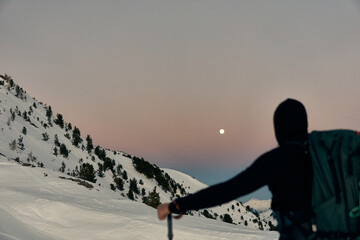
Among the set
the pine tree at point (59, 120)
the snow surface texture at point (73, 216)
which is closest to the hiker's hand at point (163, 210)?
the snow surface texture at point (73, 216)

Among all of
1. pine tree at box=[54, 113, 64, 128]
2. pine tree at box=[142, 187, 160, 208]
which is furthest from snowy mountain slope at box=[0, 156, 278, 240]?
pine tree at box=[54, 113, 64, 128]

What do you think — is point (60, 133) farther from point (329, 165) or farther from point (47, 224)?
point (329, 165)

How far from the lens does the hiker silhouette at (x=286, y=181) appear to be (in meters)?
A: 1.85

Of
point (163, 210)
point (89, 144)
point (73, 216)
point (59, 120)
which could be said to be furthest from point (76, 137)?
point (163, 210)

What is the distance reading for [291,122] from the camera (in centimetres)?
205

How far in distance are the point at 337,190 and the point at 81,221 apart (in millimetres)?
7498

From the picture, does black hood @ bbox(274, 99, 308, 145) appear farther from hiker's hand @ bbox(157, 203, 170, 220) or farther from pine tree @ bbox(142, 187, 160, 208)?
pine tree @ bbox(142, 187, 160, 208)

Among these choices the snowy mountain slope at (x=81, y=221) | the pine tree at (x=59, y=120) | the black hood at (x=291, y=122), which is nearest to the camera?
the black hood at (x=291, y=122)

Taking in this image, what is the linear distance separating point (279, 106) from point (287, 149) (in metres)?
0.38

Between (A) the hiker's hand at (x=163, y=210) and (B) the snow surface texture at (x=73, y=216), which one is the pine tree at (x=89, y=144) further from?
(A) the hiker's hand at (x=163, y=210)

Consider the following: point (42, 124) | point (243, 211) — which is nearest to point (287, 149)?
point (42, 124)

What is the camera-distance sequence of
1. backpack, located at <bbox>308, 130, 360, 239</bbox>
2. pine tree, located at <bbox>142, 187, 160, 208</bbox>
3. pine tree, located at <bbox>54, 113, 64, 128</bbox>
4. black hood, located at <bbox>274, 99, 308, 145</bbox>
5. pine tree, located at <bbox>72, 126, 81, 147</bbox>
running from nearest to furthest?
1. backpack, located at <bbox>308, 130, 360, 239</bbox>
2. black hood, located at <bbox>274, 99, 308, 145</bbox>
3. pine tree, located at <bbox>142, 187, 160, 208</bbox>
4. pine tree, located at <bbox>72, 126, 81, 147</bbox>
5. pine tree, located at <bbox>54, 113, 64, 128</bbox>

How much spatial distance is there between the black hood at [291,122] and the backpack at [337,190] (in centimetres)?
20

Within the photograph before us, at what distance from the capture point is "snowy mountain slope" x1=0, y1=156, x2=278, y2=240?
7.42 m
